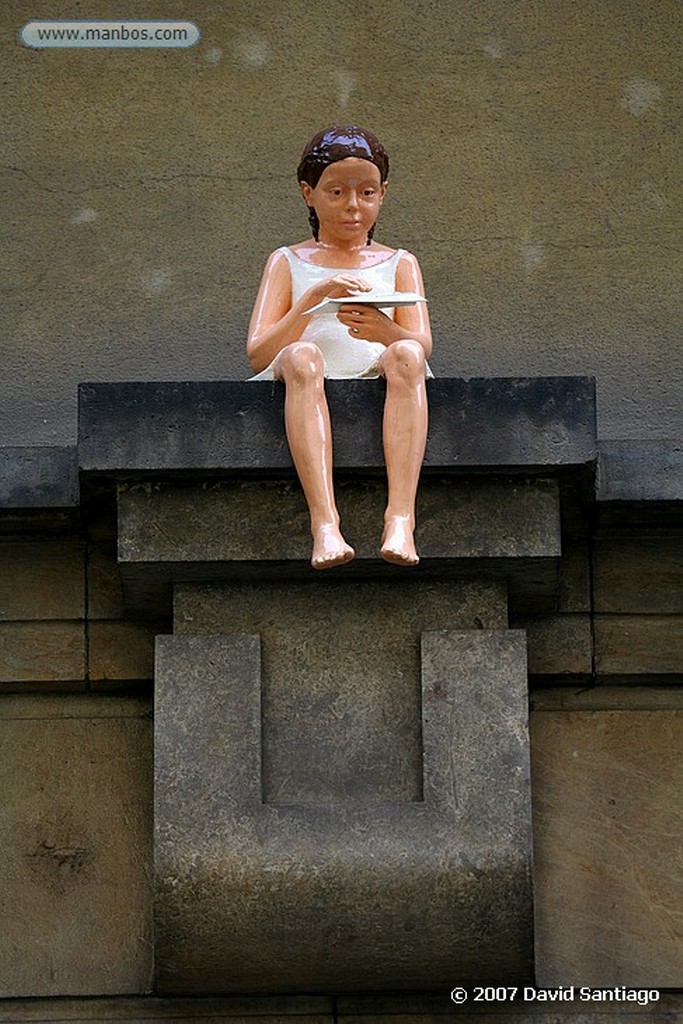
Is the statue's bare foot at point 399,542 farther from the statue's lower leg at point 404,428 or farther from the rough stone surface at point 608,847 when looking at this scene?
the rough stone surface at point 608,847

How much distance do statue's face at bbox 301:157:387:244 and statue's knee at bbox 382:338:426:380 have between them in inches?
19.8

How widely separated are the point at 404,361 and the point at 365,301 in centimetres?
23

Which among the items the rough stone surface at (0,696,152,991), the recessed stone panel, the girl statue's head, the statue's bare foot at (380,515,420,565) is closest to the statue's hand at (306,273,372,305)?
the girl statue's head

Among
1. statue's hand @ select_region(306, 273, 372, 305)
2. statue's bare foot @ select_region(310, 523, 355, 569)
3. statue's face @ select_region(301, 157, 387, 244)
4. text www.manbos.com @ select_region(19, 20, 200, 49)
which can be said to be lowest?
statue's bare foot @ select_region(310, 523, 355, 569)

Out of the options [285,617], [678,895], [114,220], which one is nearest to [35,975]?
[285,617]

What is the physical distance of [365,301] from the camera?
727 centimetres

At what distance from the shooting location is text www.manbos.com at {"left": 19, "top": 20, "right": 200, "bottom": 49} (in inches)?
349

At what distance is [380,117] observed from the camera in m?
8.81

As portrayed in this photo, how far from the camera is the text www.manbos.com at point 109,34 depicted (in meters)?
8.86

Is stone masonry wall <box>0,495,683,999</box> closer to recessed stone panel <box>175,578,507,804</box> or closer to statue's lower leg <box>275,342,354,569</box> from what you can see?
recessed stone panel <box>175,578,507,804</box>

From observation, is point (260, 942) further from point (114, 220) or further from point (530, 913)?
point (114, 220)

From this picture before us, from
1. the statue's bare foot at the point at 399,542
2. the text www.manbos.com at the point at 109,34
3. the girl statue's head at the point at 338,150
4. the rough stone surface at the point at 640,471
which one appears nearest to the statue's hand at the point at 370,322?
the girl statue's head at the point at 338,150

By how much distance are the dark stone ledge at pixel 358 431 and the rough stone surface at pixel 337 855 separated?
0.66 m

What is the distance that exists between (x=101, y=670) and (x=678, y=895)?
6.45ft
